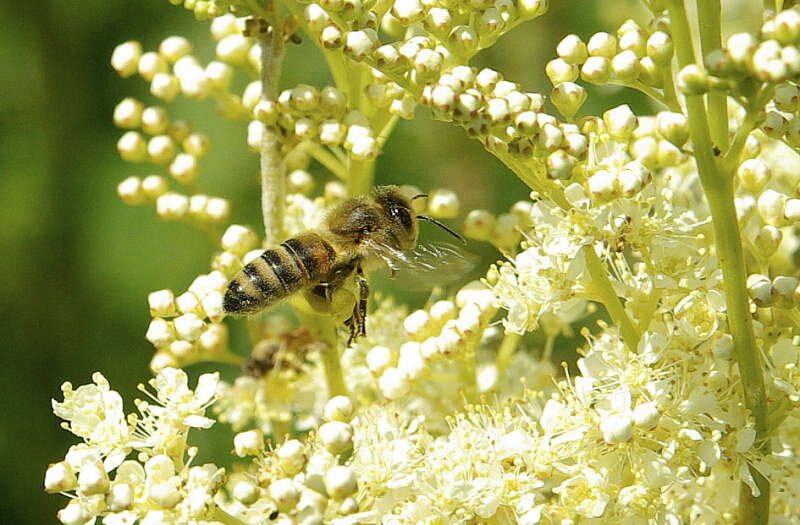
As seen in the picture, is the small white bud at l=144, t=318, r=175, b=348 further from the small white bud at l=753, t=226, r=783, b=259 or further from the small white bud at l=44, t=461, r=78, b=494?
the small white bud at l=753, t=226, r=783, b=259

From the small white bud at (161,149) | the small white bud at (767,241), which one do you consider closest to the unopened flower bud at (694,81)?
the small white bud at (767,241)

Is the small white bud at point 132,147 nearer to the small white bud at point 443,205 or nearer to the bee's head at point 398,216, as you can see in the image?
the bee's head at point 398,216

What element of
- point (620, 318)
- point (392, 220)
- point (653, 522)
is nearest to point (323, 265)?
point (392, 220)

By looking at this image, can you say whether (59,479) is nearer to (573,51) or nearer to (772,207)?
(573,51)

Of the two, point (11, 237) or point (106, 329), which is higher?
point (11, 237)

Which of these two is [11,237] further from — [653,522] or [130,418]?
[653,522]

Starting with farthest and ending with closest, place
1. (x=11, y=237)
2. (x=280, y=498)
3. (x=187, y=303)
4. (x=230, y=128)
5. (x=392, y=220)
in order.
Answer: (x=230, y=128) → (x=11, y=237) → (x=392, y=220) → (x=187, y=303) → (x=280, y=498)

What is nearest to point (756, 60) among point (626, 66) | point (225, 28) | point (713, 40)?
point (713, 40)
